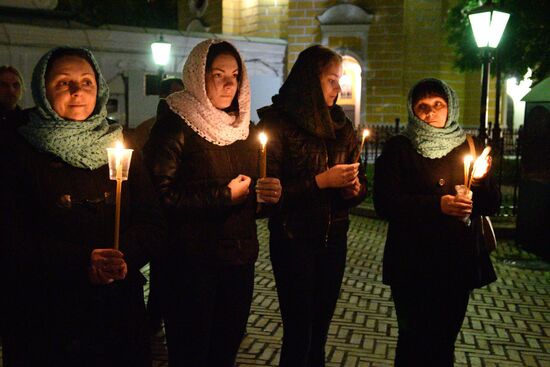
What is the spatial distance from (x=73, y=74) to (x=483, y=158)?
82.4 inches

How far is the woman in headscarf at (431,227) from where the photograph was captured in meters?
3.73

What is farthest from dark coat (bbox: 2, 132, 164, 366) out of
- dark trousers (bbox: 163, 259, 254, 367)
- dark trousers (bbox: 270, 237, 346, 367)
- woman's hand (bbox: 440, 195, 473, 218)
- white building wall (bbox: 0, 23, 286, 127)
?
white building wall (bbox: 0, 23, 286, 127)

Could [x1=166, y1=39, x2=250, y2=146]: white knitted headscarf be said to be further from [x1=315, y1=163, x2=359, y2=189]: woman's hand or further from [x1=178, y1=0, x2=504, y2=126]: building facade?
[x1=178, y1=0, x2=504, y2=126]: building facade

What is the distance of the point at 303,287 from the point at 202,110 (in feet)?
3.91

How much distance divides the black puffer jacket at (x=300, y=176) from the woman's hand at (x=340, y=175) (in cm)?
11

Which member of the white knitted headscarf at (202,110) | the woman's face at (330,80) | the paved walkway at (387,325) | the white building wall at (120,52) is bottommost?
the paved walkway at (387,325)

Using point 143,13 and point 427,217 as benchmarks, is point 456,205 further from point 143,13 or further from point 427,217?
point 143,13

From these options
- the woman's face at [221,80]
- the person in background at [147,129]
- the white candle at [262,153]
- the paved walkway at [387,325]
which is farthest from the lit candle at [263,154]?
the person in background at [147,129]

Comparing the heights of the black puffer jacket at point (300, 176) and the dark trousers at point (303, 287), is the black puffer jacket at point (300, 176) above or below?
above

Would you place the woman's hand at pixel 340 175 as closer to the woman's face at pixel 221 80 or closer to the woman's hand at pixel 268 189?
the woman's hand at pixel 268 189

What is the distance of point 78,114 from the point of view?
2680mm

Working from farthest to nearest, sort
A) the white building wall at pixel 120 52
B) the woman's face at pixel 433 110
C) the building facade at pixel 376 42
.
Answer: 1. the building facade at pixel 376 42
2. the white building wall at pixel 120 52
3. the woman's face at pixel 433 110

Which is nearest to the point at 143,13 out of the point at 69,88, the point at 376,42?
the point at 376,42

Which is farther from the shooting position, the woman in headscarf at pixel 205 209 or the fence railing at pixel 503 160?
the fence railing at pixel 503 160
